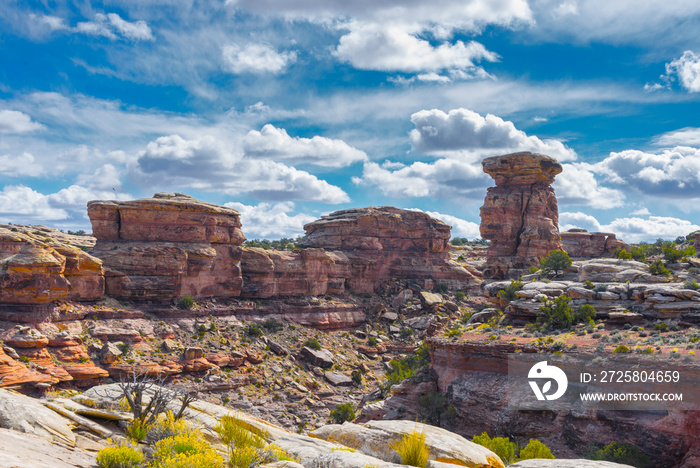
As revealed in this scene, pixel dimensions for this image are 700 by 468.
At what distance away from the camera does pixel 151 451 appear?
16.4m

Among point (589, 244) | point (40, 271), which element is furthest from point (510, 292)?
point (589, 244)

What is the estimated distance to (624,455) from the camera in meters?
28.3

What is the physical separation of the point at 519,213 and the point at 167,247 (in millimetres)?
53661

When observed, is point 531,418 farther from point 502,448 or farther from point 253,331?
point 253,331

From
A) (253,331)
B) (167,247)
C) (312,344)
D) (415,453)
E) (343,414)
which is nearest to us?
(415,453)

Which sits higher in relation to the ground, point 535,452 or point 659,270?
point 659,270

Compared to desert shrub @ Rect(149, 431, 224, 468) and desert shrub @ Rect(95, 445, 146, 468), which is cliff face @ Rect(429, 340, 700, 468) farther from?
desert shrub @ Rect(95, 445, 146, 468)

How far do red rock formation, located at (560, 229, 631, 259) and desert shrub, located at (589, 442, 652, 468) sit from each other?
78.7 m

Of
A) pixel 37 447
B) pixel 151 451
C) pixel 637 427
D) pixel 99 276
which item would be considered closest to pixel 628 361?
pixel 637 427

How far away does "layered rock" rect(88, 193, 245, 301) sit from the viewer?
6203 cm

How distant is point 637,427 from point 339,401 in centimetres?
3136

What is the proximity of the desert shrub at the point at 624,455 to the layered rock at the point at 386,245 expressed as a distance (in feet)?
192

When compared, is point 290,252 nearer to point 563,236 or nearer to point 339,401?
point 339,401

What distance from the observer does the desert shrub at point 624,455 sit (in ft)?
92.4
